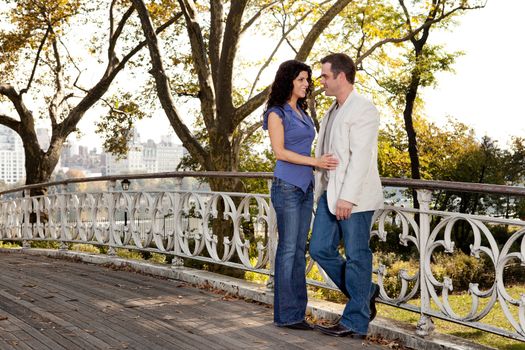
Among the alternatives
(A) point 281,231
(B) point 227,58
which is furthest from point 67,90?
(A) point 281,231

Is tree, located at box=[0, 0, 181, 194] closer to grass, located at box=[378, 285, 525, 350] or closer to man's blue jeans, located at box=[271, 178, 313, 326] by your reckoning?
grass, located at box=[378, 285, 525, 350]

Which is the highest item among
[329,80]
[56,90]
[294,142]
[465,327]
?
[56,90]

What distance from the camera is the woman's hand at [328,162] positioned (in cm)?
433

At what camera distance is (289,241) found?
15.7 ft

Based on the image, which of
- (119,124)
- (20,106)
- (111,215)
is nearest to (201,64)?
(111,215)

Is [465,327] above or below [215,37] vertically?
below

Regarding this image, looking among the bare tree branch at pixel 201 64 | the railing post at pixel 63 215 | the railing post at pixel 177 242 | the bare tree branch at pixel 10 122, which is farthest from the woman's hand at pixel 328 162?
the bare tree branch at pixel 10 122

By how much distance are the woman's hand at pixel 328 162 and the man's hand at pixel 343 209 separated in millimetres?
228

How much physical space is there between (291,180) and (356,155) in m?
0.63

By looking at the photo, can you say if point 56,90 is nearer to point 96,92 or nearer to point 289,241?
point 96,92

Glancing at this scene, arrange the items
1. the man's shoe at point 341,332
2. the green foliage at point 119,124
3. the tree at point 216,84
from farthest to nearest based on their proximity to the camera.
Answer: the green foliage at point 119,124 < the tree at point 216,84 < the man's shoe at point 341,332

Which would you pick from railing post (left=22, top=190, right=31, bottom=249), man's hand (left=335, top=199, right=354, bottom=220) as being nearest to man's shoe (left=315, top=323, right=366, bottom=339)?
man's hand (left=335, top=199, right=354, bottom=220)

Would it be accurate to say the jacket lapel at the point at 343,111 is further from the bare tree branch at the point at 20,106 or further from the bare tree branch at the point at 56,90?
the bare tree branch at the point at 56,90

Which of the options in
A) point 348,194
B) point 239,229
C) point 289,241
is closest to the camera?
point 348,194
